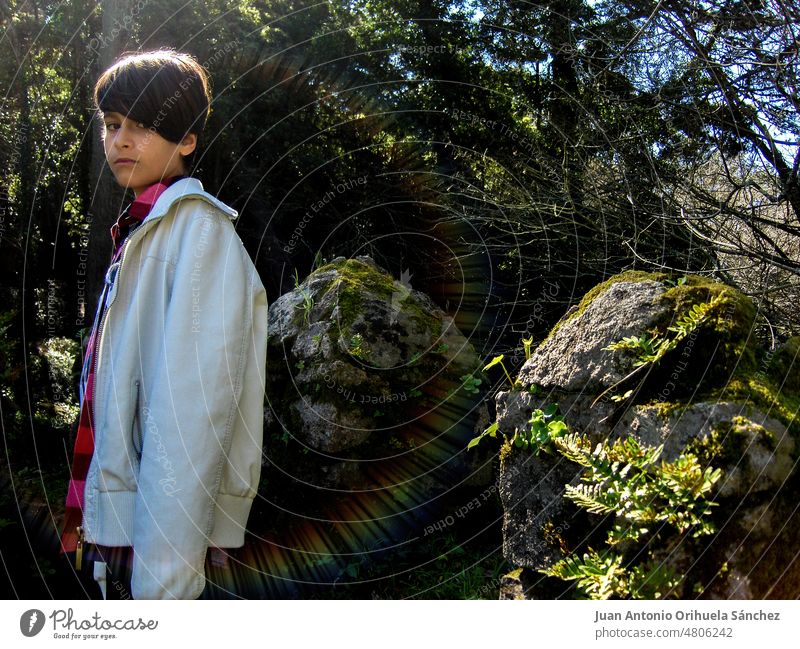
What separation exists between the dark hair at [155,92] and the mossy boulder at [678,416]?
142 centimetres

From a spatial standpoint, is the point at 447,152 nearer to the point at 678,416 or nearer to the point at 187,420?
the point at 678,416

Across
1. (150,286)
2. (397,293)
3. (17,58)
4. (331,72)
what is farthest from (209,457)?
(17,58)

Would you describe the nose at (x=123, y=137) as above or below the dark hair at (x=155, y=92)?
below

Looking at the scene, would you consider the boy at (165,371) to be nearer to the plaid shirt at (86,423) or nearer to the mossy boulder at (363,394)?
the plaid shirt at (86,423)

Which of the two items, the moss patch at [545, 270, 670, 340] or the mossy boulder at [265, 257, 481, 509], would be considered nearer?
the moss patch at [545, 270, 670, 340]

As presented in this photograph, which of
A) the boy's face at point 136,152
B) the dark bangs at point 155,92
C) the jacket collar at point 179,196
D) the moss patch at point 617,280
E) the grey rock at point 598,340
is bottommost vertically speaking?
the grey rock at point 598,340

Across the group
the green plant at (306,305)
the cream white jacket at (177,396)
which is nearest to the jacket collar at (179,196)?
the cream white jacket at (177,396)

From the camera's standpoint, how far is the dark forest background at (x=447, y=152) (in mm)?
3160

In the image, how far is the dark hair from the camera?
1.85 m

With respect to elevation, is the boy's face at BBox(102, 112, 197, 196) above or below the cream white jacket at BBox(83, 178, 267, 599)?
above

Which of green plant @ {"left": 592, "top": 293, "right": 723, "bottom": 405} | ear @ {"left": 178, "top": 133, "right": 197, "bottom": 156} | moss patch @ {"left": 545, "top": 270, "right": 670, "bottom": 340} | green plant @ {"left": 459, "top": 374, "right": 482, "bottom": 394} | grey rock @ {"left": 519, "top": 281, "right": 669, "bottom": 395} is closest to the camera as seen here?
ear @ {"left": 178, "top": 133, "right": 197, "bottom": 156}

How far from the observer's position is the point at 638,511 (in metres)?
1.85

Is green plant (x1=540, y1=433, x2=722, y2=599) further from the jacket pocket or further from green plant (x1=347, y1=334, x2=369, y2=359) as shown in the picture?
green plant (x1=347, y1=334, x2=369, y2=359)

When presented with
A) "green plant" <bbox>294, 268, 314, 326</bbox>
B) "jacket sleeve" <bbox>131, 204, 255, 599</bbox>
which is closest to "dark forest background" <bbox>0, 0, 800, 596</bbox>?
"green plant" <bbox>294, 268, 314, 326</bbox>
